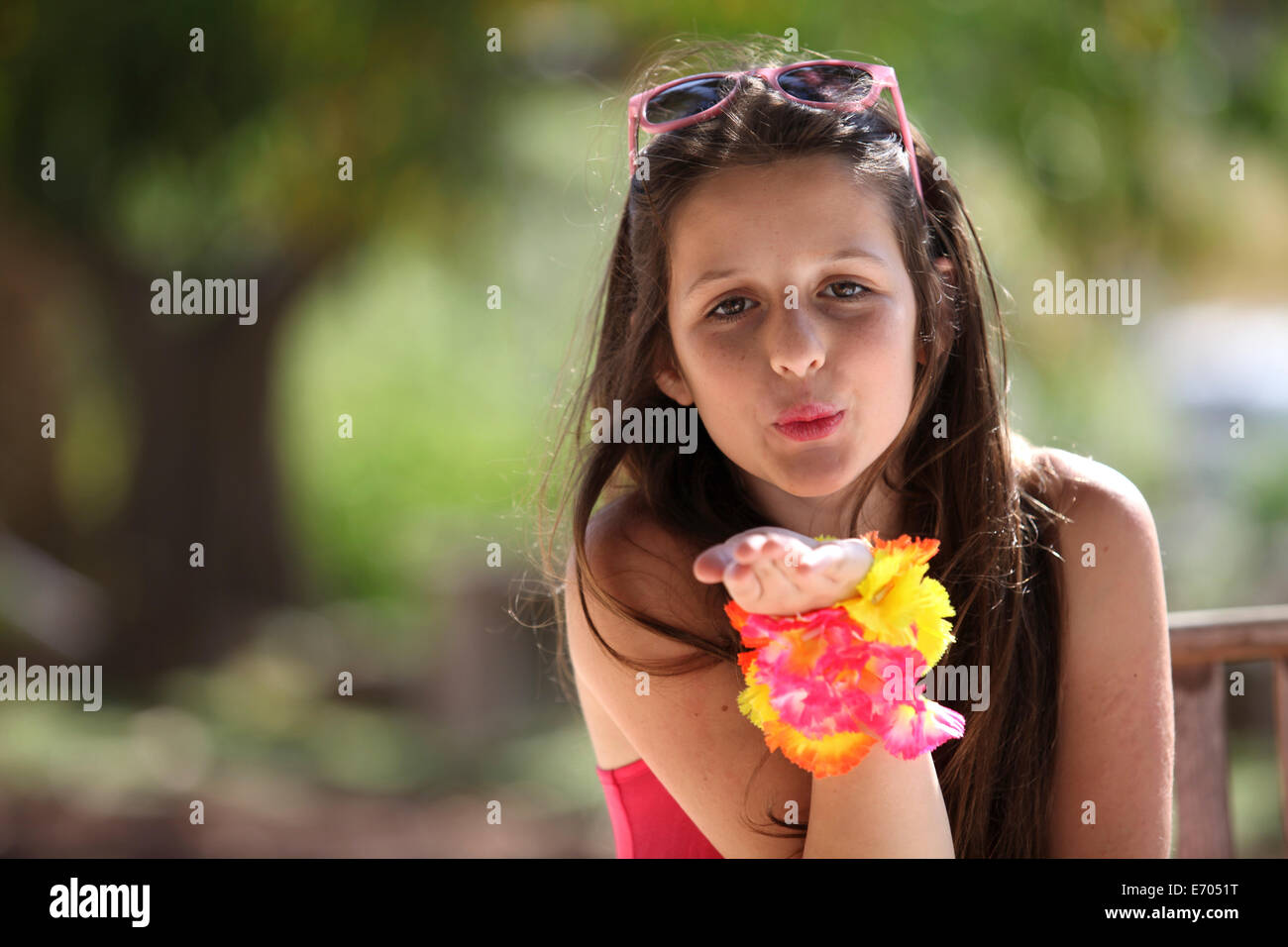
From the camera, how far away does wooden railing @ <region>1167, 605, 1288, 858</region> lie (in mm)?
1745

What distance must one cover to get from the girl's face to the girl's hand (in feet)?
0.94

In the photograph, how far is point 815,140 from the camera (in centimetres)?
161

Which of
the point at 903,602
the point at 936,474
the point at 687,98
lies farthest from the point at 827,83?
the point at 903,602

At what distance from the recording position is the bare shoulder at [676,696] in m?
1.57

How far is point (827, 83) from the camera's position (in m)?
1.69

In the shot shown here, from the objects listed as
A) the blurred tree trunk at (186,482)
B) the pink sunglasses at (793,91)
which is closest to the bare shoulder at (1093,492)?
the pink sunglasses at (793,91)

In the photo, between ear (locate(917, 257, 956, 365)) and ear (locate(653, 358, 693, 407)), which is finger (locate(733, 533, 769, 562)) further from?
ear (locate(917, 257, 956, 365))

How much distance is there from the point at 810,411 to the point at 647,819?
2.54 ft

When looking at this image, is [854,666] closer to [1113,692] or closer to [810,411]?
[810,411]

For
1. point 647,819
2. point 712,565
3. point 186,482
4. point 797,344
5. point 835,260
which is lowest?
point 647,819

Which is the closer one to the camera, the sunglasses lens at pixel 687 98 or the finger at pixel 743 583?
the finger at pixel 743 583

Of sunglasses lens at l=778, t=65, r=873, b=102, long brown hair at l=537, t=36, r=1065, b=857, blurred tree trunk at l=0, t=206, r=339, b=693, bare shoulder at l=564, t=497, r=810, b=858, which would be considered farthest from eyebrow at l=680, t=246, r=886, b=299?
blurred tree trunk at l=0, t=206, r=339, b=693

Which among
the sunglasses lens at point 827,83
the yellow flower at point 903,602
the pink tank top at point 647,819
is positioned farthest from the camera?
the pink tank top at point 647,819

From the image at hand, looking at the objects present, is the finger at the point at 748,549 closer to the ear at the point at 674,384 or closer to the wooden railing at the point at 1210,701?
the ear at the point at 674,384
